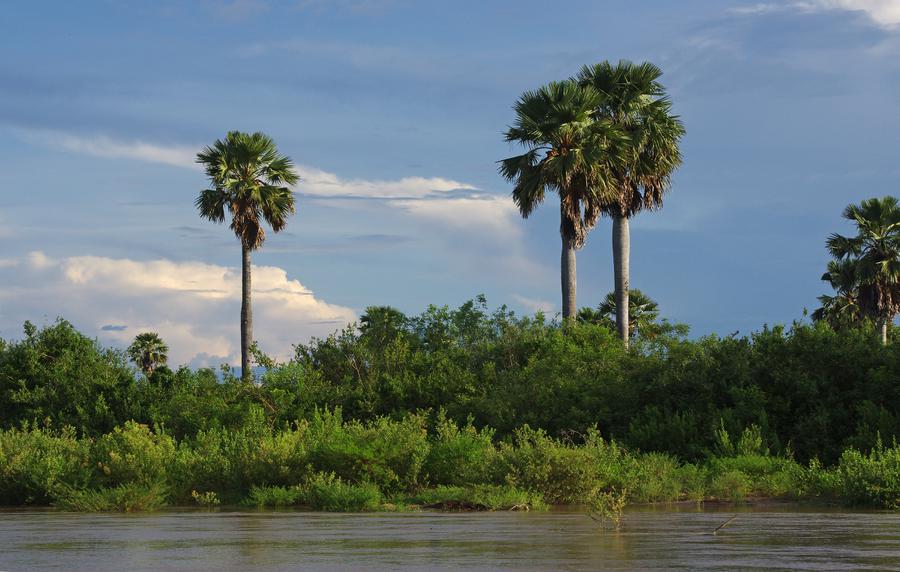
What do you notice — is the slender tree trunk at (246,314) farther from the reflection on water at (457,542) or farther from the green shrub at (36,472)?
the reflection on water at (457,542)

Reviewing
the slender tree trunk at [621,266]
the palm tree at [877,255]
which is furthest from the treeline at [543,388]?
the palm tree at [877,255]

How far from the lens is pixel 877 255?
61750 millimetres

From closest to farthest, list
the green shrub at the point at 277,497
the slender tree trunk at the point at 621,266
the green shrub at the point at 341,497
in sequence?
the green shrub at the point at 341,497
the green shrub at the point at 277,497
the slender tree trunk at the point at 621,266

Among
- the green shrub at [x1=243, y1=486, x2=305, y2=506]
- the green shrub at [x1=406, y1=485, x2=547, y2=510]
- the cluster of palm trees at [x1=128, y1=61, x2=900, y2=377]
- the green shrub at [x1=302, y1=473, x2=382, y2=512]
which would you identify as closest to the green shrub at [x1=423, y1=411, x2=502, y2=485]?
the green shrub at [x1=406, y1=485, x2=547, y2=510]

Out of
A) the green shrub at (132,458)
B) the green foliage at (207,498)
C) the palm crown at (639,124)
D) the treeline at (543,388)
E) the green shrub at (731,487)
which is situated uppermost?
the palm crown at (639,124)

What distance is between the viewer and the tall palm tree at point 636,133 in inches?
1764

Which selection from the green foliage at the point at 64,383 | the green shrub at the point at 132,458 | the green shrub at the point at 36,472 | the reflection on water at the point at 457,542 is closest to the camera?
the reflection on water at the point at 457,542

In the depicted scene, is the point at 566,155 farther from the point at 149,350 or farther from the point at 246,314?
the point at 149,350

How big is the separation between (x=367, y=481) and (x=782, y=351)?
522 inches

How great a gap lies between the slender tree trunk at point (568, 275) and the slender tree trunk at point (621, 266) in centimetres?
164

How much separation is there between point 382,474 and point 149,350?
2588 inches

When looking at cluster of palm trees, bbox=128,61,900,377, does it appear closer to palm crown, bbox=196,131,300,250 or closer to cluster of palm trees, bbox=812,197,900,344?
palm crown, bbox=196,131,300,250

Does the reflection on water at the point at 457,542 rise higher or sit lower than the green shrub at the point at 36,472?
lower

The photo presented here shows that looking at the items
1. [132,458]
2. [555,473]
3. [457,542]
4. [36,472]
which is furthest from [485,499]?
[36,472]
